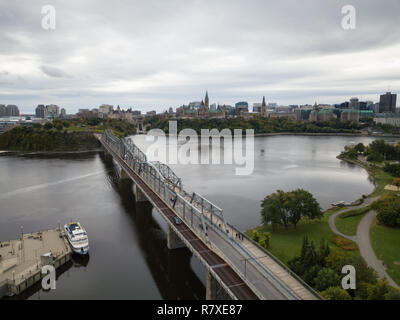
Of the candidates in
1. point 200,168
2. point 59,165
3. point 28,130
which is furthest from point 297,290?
point 28,130

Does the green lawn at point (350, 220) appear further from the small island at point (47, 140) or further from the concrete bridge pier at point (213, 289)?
the small island at point (47, 140)

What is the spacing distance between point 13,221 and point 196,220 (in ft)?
65.9

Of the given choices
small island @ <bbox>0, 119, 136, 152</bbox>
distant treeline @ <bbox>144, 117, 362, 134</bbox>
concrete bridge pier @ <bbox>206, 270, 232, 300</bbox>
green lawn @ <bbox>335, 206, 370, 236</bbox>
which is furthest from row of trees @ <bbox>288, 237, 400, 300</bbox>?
distant treeline @ <bbox>144, 117, 362, 134</bbox>

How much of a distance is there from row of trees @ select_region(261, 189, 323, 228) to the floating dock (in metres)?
16.1

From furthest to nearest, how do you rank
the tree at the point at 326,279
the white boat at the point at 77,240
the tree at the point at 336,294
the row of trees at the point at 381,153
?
the row of trees at the point at 381,153 → the white boat at the point at 77,240 → the tree at the point at 326,279 → the tree at the point at 336,294

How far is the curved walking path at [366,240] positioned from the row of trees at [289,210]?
261cm

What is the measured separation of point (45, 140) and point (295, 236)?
7930 cm

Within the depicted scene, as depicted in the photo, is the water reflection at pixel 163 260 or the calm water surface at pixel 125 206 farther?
the calm water surface at pixel 125 206

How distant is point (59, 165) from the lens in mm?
62188

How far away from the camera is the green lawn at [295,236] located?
22.0 meters

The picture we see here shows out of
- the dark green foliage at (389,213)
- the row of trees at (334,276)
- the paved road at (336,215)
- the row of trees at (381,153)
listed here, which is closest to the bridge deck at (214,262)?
the row of trees at (334,276)

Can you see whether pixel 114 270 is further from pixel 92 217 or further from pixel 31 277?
pixel 92 217

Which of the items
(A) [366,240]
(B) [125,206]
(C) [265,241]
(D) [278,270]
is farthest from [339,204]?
(B) [125,206]

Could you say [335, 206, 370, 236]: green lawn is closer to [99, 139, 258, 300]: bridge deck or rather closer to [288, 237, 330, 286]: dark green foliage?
[288, 237, 330, 286]: dark green foliage
